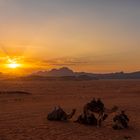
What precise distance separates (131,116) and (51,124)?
7089 millimetres

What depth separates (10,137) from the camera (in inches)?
701

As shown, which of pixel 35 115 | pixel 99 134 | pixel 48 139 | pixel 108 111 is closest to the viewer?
pixel 48 139

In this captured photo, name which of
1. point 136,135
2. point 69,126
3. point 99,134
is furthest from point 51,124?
point 136,135

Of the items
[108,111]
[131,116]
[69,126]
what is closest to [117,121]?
[108,111]

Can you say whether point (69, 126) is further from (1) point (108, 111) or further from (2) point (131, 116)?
(2) point (131, 116)

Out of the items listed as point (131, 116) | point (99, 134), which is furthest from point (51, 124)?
point (131, 116)

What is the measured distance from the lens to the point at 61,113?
2298 cm

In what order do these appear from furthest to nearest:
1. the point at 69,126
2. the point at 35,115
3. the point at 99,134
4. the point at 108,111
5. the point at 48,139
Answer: the point at 35,115 < the point at 108,111 < the point at 69,126 < the point at 99,134 < the point at 48,139

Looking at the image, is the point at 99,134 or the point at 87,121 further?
the point at 87,121

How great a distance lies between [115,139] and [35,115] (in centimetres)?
846

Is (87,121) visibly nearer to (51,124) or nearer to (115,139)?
(51,124)

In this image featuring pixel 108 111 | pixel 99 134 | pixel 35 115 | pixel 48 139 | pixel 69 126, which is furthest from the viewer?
pixel 35 115

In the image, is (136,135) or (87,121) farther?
(87,121)

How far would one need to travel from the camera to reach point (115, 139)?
18297 mm
